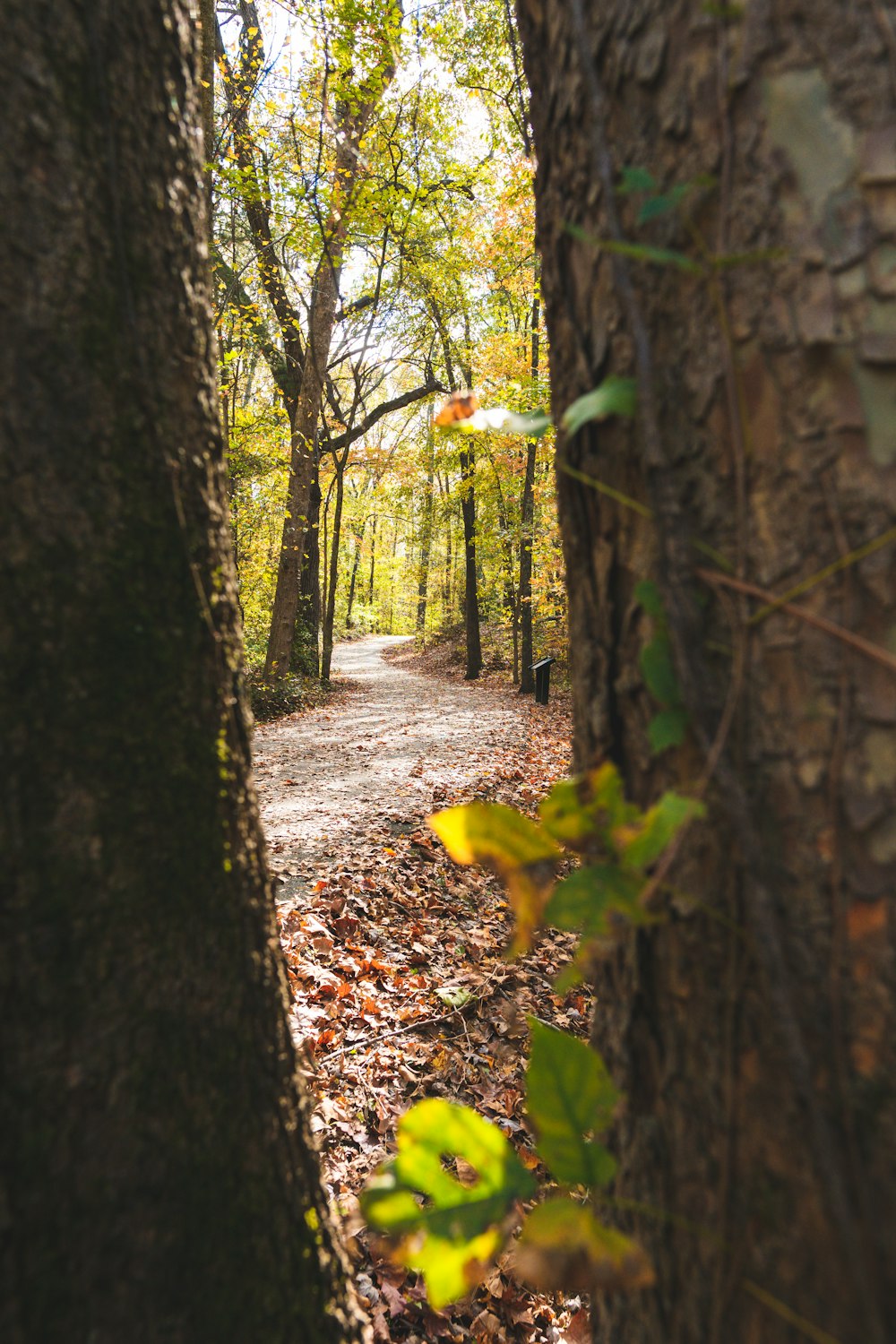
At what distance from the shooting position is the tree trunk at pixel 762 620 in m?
0.63

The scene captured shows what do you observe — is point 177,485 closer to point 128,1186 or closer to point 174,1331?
point 128,1186

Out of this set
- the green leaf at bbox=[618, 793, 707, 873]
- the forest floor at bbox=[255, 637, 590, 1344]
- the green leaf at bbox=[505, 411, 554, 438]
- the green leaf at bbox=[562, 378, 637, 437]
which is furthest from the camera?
the forest floor at bbox=[255, 637, 590, 1344]

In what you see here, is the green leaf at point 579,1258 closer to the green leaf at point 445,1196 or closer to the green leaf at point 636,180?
the green leaf at point 445,1196

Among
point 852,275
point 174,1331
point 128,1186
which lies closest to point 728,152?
point 852,275

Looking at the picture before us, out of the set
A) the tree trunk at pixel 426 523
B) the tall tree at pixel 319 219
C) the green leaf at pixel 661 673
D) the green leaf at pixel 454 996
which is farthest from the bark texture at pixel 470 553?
the green leaf at pixel 661 673

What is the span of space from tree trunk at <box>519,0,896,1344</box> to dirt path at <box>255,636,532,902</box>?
343 cm

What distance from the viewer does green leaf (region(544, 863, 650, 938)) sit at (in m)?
0.66

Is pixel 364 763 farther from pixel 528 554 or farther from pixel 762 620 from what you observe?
pixel 528 554

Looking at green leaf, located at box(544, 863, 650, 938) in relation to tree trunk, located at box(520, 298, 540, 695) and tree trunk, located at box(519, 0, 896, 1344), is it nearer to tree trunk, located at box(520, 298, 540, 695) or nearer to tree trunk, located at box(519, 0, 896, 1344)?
tree trunk, located at box(519, 0, 896, 1344)

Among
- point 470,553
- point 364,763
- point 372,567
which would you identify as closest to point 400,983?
point 364,763

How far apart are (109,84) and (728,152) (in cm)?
83

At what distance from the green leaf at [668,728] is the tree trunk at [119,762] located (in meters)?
0.67

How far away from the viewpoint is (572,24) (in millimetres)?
850

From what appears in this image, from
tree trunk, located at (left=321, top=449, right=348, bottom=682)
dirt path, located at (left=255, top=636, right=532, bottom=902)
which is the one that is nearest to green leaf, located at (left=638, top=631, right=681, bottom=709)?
dirt path, located at (left=255, top=636, right=532, bottom=902)
